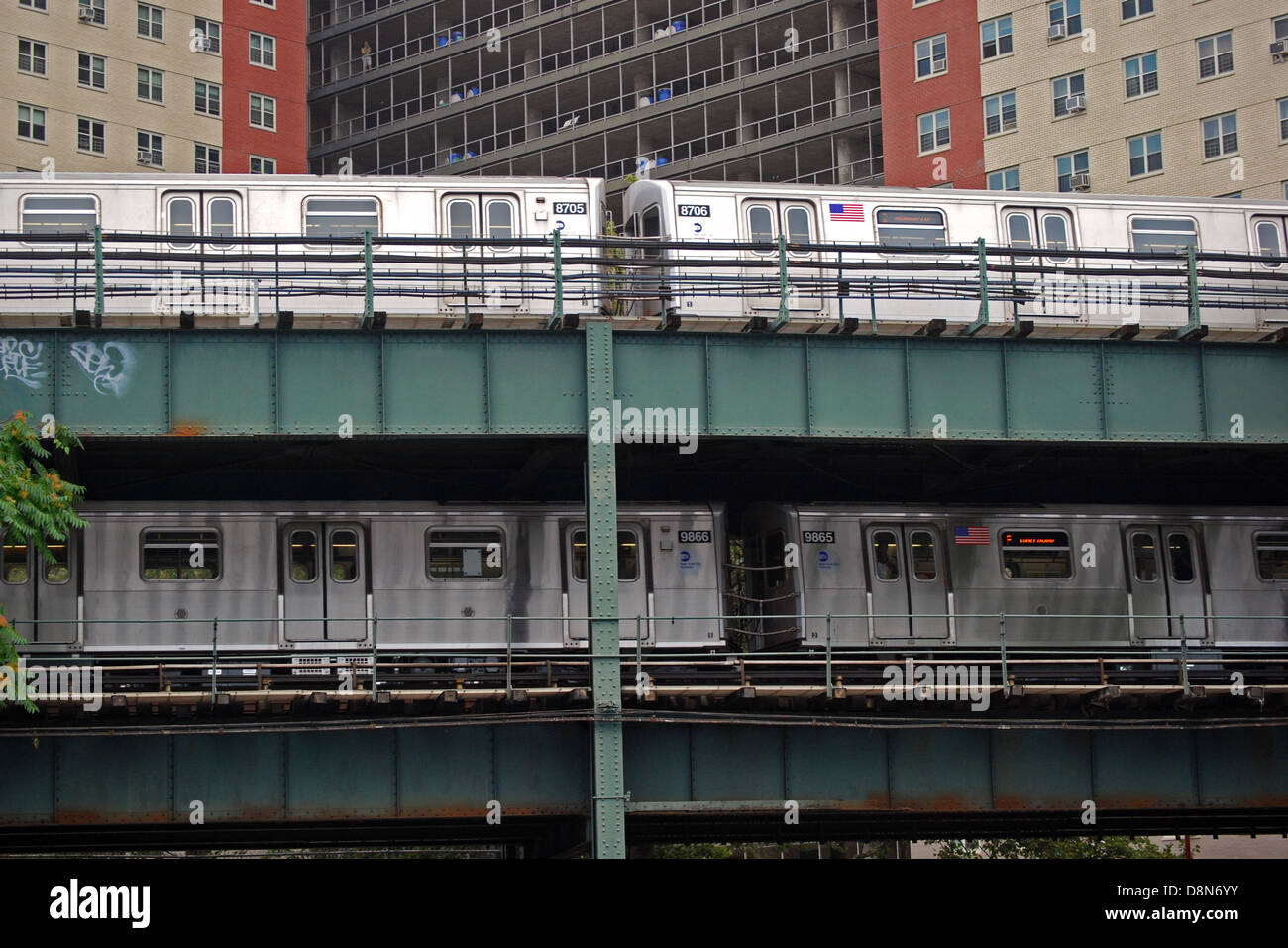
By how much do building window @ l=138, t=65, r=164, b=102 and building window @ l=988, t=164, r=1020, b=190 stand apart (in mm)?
34954

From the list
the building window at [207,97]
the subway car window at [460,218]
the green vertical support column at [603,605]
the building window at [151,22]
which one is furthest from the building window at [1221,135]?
the building window at [151,22]

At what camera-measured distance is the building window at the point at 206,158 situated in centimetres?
7206

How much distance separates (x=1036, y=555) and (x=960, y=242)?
667 centimetres

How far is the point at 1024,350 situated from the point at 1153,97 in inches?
1446

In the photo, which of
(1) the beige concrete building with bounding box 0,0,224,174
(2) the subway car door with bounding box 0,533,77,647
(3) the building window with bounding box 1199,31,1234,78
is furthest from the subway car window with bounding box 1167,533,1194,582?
(1) the beige concrete building with bounding box 0,0,224,174

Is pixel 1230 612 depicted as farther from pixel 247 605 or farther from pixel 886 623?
pixel 247 605

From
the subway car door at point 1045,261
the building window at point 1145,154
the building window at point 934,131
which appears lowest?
the subway car door at point 1045,261

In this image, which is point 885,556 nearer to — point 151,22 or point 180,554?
point 180,554

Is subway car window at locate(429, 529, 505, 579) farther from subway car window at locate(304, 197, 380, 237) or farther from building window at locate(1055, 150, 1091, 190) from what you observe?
building window at locate(1055, 150, 1091, 190)

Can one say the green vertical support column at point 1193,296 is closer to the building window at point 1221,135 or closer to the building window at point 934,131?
the building window at point 1221,135

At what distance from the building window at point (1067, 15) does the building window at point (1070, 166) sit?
4740 mm

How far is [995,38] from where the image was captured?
213 feet
